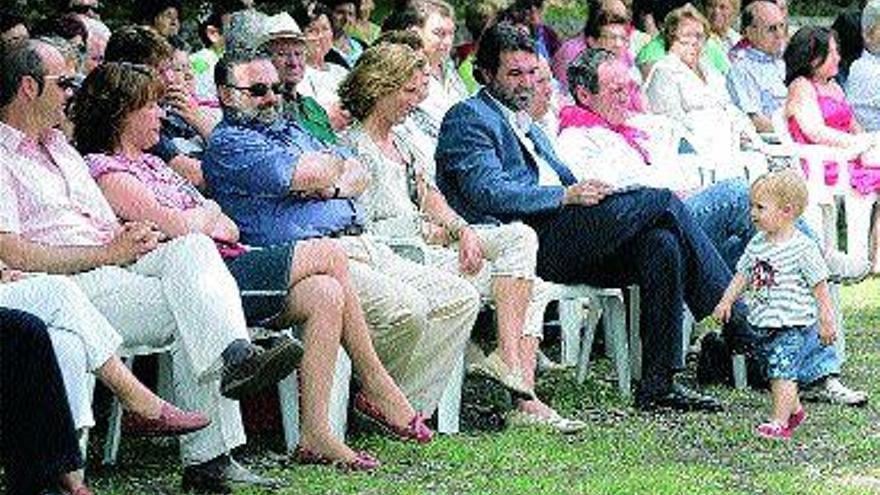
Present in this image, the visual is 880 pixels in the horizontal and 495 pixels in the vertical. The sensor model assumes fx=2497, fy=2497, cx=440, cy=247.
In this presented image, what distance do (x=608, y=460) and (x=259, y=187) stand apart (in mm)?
1484

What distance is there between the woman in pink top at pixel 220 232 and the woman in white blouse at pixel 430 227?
1.03m

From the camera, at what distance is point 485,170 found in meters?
9.48

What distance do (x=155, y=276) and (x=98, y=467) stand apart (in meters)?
0.80

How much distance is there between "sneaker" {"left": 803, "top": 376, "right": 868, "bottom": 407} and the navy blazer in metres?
1.32

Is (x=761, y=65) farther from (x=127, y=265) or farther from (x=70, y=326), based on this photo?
(x=70, y=326)

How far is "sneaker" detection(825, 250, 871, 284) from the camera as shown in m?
10.4

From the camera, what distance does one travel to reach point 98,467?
7980 millimetres

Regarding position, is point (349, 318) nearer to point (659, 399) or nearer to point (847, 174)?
point (659, 399)

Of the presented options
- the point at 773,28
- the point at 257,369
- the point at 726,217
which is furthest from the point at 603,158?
the point at 773,28

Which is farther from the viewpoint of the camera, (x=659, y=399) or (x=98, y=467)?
(x=659, y=399)

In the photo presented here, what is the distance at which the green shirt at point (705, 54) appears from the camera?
13.9 metres

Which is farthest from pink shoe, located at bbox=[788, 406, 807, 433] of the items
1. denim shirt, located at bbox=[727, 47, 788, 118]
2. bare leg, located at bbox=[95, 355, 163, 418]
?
denim shirt, located at bbox=[727, 47, 788, 118]

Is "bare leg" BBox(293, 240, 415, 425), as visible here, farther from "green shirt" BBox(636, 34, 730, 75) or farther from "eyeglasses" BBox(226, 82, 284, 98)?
"green shirt" BBox(636, 34, 730, 75)

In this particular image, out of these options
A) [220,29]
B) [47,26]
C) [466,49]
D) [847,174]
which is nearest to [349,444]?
[47,26]
